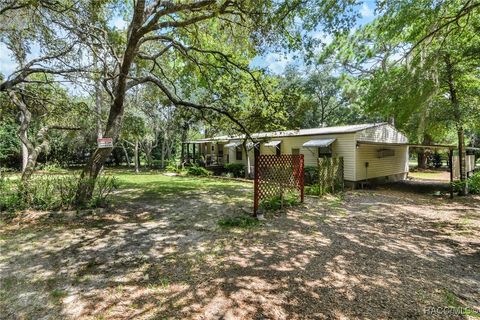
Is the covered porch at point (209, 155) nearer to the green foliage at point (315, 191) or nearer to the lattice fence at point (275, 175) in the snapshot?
the green foliage at point (315, 191)

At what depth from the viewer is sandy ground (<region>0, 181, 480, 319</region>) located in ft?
8.95

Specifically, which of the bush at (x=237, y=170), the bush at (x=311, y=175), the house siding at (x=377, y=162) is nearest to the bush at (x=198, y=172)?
the bush at (x=237, y=170)

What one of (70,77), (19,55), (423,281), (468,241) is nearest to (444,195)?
(468,241)

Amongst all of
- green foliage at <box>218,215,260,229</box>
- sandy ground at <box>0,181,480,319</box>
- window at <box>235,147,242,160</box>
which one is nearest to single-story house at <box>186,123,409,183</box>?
window at <box>235,147,242,160</box>

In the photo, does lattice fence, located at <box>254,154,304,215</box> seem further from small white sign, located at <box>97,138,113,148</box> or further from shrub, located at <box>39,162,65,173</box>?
shrub, located at <box>39,162,65,173</box>

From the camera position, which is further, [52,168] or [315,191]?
[315,191]

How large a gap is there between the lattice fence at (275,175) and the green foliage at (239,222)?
0.39 meters

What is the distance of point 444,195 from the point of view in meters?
10.3

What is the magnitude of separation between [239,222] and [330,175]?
235 inches

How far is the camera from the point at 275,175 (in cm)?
721

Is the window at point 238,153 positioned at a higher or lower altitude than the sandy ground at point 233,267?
higher

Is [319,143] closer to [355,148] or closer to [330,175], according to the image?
[355,148]

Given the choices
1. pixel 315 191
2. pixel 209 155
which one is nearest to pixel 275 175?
pixel 315 191

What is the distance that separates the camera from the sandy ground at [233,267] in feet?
8.95
